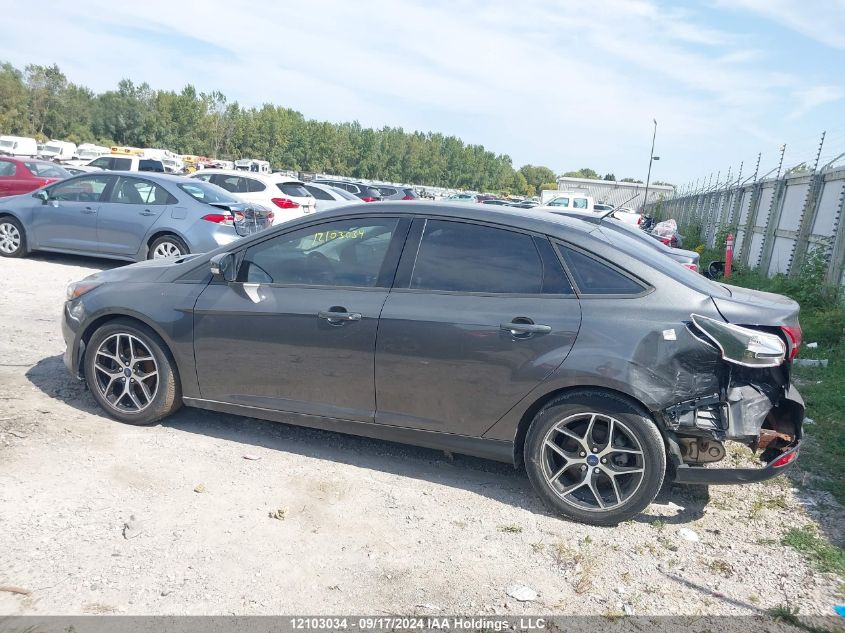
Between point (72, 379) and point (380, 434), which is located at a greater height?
point (380, 434)

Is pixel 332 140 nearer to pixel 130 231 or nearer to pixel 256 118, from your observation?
pixel 256 118

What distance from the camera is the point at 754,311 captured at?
3.82 meters

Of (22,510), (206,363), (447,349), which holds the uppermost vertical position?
(447,349)

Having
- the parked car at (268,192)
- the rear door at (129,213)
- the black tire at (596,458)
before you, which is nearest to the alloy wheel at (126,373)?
the black tire at (596,458)

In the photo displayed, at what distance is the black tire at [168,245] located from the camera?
A: 401 inches

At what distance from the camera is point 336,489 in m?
4.14

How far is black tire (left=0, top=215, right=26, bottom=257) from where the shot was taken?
36.2 ft

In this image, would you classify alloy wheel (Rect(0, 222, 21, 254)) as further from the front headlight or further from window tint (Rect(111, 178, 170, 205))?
the front headlight

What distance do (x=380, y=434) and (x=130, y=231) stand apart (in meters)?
7.56

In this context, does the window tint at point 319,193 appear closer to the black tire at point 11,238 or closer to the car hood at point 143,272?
the black tire at point 11,238

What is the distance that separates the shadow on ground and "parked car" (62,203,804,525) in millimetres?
274

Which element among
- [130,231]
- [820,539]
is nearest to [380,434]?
[820,539]

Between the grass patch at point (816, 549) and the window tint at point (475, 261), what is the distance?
6.50ft

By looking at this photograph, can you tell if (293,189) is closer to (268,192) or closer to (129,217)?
(268,192)
